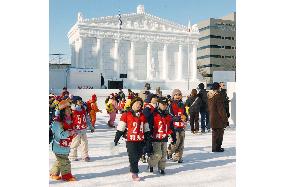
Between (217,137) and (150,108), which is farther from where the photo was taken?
(217,137)

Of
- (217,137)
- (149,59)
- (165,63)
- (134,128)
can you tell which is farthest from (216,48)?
(134,128)

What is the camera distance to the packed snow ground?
590 cm

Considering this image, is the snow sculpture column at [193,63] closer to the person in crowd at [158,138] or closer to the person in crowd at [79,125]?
the person in crowd at [79,125]

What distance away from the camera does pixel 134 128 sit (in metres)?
6.05

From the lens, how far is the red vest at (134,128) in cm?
605

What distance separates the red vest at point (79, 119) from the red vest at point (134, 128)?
1.82m

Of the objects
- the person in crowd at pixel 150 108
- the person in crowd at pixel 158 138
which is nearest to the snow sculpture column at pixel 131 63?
the person in crowd at pixel 150 108

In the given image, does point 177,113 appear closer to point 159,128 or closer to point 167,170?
point 159,128

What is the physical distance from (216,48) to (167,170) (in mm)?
89776

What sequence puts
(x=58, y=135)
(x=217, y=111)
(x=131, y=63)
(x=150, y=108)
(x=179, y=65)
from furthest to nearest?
(x=179, y=65) → (x=131, y=63) → (x=217, y=111) → (x=150, y=108) → (x=58, y=135)
